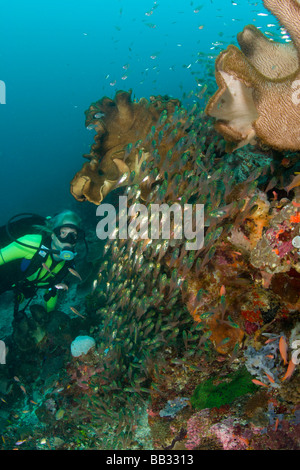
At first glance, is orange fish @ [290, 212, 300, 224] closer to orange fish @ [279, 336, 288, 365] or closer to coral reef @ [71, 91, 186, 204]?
orange fish @ [279, 336, 288, 365]

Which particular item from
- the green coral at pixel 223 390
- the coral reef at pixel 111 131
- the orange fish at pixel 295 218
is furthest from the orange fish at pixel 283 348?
the coral reef at pixel 111 131

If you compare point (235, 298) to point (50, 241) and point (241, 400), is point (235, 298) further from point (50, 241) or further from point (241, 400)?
point (50, 241)

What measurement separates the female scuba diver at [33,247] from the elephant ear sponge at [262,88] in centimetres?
410

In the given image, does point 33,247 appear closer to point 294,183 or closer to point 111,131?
point 111,131

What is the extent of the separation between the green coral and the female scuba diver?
12.2 ft

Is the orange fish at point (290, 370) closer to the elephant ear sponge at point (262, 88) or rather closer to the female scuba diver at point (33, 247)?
the elephant ear sponge at point (262, 88)

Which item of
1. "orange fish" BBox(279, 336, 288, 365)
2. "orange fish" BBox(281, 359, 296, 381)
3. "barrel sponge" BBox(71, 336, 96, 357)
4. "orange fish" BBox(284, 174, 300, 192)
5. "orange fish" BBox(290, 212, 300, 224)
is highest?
"orange fish" BBox(284, 174, 300, 192)

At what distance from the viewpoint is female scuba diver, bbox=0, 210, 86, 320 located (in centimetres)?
625

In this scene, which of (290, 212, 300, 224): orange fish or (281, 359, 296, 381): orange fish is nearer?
(281, 359, 296, 381): orange fish

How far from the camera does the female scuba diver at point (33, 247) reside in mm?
6250

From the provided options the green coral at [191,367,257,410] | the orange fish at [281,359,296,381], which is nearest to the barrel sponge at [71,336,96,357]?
the green coral at [191,367,257,410]

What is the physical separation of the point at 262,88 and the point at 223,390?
13.1 ft
